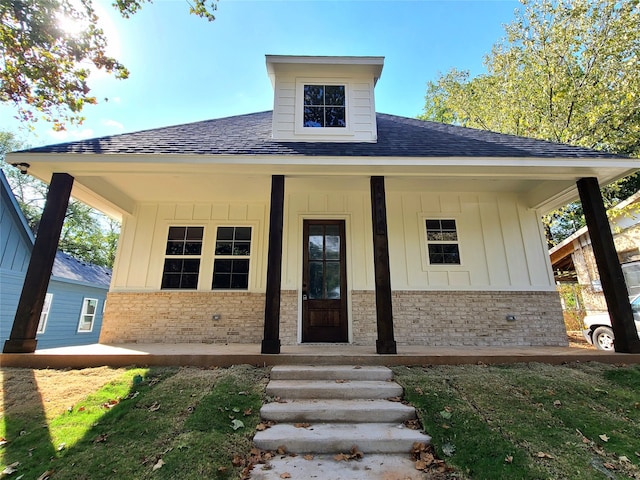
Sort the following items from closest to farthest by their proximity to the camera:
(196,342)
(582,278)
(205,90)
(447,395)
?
(447,395) < (196,342) < (205,90) < (582,278)

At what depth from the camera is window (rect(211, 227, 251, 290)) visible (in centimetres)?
664

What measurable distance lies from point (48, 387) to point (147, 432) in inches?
69.9

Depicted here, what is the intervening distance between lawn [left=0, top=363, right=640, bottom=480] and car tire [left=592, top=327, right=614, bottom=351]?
15.2 ft

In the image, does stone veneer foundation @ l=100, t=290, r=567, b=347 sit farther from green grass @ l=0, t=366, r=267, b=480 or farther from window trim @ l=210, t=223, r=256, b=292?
green grass @ l=0, t=366, r=267, b=480

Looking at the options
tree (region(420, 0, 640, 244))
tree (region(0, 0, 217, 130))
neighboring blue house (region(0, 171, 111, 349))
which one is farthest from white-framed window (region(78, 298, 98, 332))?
tree (region(420, 0, 640, 244))

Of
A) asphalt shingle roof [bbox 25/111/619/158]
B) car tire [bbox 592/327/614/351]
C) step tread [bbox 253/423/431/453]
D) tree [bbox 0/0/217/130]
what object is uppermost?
tree [bbox 0/0/217/130]

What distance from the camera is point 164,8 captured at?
7.70 metres

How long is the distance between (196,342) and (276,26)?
7.82 m

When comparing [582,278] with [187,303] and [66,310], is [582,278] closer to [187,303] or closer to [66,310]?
[187,303]

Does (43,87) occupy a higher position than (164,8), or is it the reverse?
(164,8)

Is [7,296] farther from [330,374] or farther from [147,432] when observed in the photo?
[330,374]

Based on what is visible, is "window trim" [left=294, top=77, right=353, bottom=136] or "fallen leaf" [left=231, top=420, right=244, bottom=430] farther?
"window trim" [left=294, top=77, right=353, bottom=136]

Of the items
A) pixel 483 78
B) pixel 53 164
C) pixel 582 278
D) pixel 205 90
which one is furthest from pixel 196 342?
pixel 483 78

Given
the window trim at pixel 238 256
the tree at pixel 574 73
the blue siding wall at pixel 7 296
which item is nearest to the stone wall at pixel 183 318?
the window trim at pixel 238 256
